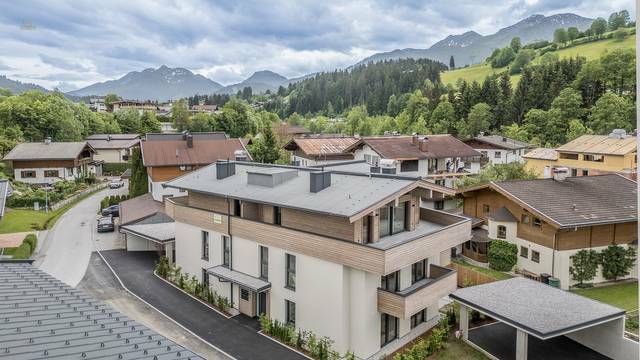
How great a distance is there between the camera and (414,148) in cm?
4978

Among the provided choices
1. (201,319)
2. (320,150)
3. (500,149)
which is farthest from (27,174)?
(500,149)

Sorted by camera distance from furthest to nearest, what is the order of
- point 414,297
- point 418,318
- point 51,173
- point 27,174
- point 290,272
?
point 51,173
point 27,174
point 418,318
point 290,272
point 414,297

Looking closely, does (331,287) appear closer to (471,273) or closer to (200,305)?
(200,305)

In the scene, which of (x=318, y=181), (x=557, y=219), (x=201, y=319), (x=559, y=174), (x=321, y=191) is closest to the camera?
(x=321, y=191)

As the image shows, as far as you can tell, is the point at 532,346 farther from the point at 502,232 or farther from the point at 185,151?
the point at 185,151

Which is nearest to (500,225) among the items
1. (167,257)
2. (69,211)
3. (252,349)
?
(252,349)

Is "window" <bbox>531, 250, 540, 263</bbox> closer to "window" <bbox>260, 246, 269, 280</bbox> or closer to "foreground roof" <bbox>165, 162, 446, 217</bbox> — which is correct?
"foreground roof" <bbox>165, 162, 446, 217</bbox>

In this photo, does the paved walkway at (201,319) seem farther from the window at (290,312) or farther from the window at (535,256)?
the window at (535,256)

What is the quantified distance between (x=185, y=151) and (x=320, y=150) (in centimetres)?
1642

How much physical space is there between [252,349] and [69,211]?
3783 cm

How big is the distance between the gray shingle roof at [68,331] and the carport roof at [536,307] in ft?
47.5

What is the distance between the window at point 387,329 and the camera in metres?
19.8

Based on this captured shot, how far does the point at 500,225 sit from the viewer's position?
100 ft

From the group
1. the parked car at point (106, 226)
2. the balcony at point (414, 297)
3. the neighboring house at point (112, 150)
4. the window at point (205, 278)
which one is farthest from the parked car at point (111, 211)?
the neighboring house at point (112, 150)
